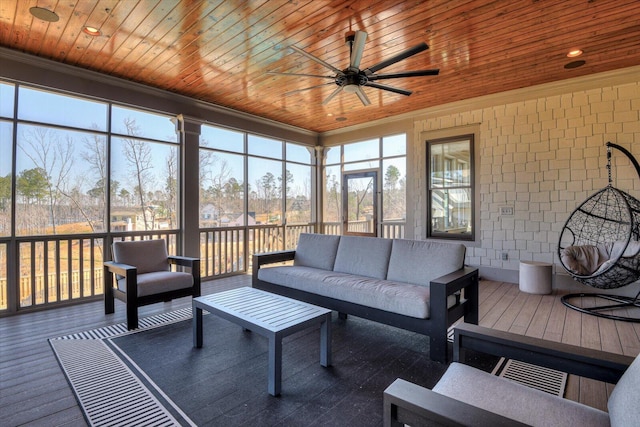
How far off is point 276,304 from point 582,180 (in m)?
4.78

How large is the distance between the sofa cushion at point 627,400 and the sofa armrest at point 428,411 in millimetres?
311

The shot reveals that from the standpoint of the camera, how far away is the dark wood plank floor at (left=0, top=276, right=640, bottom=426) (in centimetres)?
196

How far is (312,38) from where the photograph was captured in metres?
3.45

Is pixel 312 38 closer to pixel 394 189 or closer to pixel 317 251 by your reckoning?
pixel 317 251

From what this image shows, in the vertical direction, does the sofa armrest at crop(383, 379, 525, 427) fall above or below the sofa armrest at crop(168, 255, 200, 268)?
below

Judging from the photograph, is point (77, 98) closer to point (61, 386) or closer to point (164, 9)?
point (164, 9)

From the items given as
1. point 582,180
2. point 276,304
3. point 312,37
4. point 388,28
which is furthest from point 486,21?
point 276,304

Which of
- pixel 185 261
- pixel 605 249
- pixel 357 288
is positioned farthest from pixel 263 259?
pixel 605 249

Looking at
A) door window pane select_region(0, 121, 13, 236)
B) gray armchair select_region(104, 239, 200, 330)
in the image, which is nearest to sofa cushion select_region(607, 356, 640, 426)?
gray armchair select_region(104, 239, 200, 330)

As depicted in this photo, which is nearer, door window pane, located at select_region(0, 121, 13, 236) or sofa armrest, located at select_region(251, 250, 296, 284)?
door window pane, located at select_region(0, 121, 13, 236)

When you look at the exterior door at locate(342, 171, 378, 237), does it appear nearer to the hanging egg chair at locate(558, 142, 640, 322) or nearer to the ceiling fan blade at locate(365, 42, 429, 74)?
the hanging egg chair at locate(558, 142, 640, 322)

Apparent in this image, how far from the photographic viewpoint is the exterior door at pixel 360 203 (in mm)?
6906

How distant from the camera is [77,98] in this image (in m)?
4.21

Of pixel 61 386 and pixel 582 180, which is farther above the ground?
pixel 582 180
